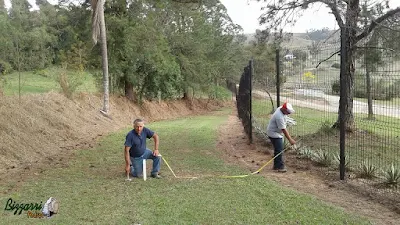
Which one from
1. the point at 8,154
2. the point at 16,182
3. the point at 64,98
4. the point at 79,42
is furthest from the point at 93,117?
the point at 16,182

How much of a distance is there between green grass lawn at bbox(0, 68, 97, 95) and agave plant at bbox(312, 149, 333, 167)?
28.3ft

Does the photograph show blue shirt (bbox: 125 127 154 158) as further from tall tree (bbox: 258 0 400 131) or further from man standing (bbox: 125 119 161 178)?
tall tree (bbox: 258 0 400 131)

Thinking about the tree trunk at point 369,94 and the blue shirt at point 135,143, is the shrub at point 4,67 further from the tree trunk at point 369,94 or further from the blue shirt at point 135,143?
the tree trunk at point 369,94

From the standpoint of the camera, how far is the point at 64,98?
57.8ft

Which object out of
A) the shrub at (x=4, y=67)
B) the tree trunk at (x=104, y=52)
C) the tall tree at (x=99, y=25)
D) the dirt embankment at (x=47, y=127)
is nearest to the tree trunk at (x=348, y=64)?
the dirt embankment at (x=47, y=127)

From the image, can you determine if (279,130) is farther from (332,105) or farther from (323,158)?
(332,105)

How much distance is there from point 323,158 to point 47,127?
27.8ft

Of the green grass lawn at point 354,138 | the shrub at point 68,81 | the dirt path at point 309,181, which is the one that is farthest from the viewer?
the shrub at point 68,81

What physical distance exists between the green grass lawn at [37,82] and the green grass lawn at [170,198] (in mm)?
5735

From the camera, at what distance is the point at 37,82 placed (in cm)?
2664

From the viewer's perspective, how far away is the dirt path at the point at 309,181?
605 cm

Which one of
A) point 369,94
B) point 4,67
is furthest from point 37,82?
point 369,94

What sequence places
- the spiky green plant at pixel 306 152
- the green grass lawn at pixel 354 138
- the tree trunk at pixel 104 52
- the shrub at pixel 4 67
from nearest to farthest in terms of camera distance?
the green grass lawn at pixel 354 138 → the spiky green plant at pixel 306 152 → the shrub at pixel 4 67 → the tree trunk at pixel 104 52

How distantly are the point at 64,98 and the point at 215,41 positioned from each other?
21.6 meters
